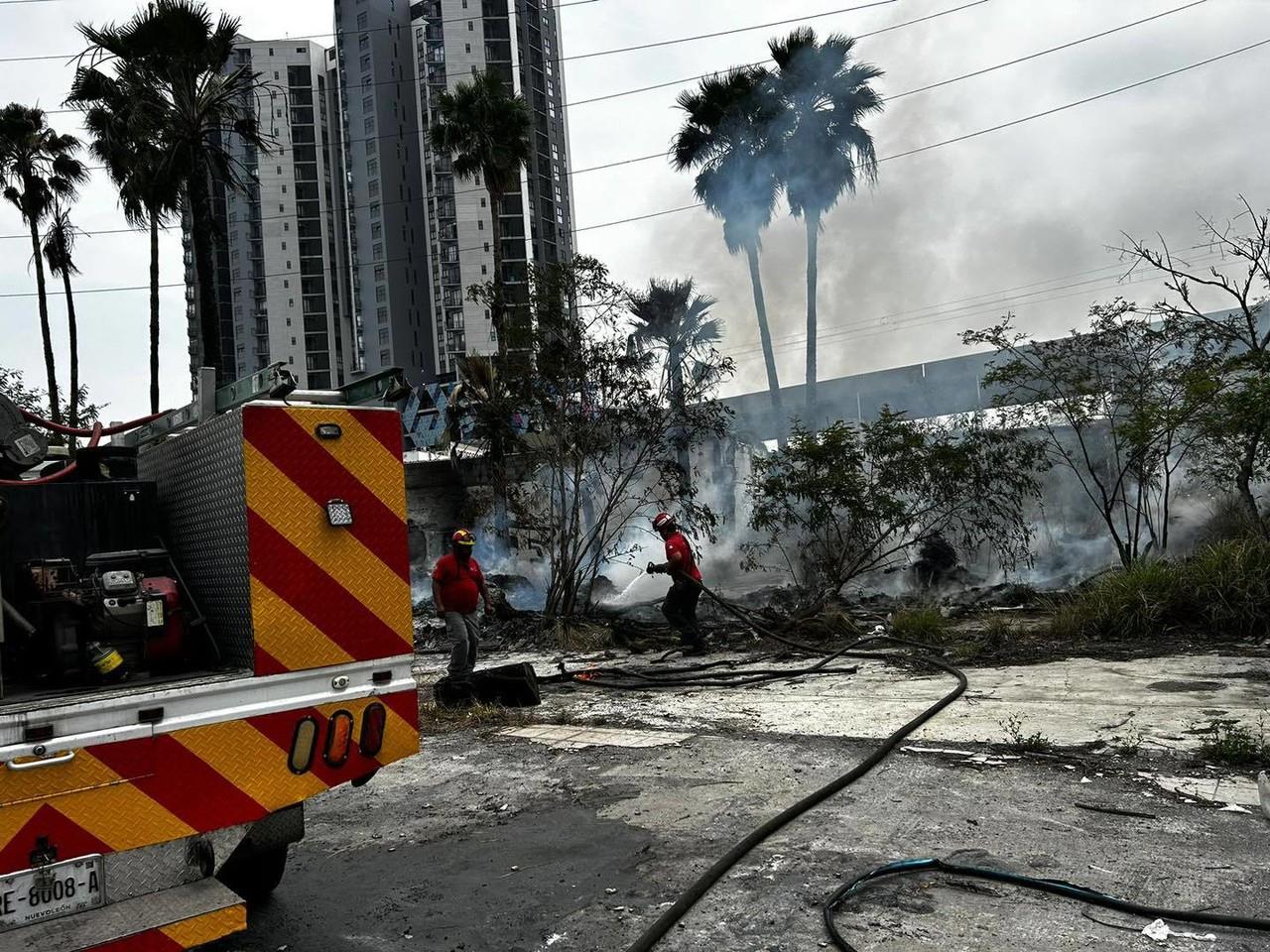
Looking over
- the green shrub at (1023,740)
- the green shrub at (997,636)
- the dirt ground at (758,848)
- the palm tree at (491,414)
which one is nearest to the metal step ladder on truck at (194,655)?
the dirt ground at (758,848)

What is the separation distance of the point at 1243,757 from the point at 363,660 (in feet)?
15.0

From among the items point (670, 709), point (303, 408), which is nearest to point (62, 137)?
point (670, 709)

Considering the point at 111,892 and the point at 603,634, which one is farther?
the point at 603,634

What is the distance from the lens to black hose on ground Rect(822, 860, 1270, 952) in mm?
3115

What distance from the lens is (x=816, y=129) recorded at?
79.2 feet

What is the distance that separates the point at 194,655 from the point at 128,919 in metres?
0.96

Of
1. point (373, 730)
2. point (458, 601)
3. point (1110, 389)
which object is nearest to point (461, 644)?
point (458, 601)

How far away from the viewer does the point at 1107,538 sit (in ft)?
53.1

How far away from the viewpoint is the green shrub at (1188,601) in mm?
9984

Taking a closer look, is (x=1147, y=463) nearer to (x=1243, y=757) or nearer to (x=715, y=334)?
(x=1243, y=757)

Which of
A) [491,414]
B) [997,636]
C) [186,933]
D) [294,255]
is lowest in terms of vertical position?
[997,636]

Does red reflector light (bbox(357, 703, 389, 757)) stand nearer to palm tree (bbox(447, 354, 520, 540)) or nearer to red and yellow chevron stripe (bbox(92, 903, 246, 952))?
red and yellow chevron stripe (bbox(92, 903, 246, 952))

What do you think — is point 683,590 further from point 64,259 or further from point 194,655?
point 64,259

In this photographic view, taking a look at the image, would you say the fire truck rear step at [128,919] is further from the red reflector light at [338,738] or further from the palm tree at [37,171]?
the palm tree at [37,171]
